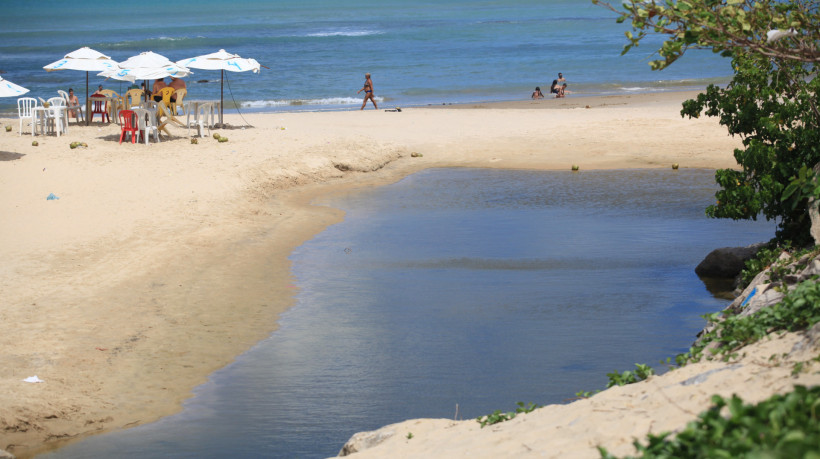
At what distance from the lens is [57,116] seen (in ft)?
67.7

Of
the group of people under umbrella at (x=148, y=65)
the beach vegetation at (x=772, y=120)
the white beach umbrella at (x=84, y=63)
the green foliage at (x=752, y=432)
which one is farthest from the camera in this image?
the white beach umbrella at (x=84, y=63)

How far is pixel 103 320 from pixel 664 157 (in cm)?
1348

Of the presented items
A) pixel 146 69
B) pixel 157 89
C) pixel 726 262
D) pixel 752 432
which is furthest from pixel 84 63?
pixel 752 432

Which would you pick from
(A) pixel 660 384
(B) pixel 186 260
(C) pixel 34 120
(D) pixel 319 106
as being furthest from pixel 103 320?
(D) pixel 319 106

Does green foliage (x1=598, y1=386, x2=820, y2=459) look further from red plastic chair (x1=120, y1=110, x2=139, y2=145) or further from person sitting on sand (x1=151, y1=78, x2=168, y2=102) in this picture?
person sitting on sand (x1=151, y1=78, x2=168, y2=102)

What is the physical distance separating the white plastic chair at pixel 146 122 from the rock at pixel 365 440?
14.5 m

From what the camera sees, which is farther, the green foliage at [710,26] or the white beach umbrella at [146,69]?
the white beach umbrella at [146,69]

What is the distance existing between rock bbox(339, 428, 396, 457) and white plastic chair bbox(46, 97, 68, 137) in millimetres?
16792

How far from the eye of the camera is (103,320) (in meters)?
9.40

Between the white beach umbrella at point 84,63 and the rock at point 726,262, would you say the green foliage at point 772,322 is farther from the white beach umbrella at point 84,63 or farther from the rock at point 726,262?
the white beach umbrella at point 84,63

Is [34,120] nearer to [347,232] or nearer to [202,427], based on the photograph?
[347,232]

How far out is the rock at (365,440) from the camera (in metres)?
6.11

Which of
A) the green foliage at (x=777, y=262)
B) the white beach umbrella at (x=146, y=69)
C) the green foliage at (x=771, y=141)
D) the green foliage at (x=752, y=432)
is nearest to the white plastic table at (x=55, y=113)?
the white beach umbrella at (x=146, y=69)

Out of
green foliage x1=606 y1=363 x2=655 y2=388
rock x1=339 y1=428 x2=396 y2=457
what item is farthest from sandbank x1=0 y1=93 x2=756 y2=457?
green foliage x1=606 y1=363 x2=655 y2=388
